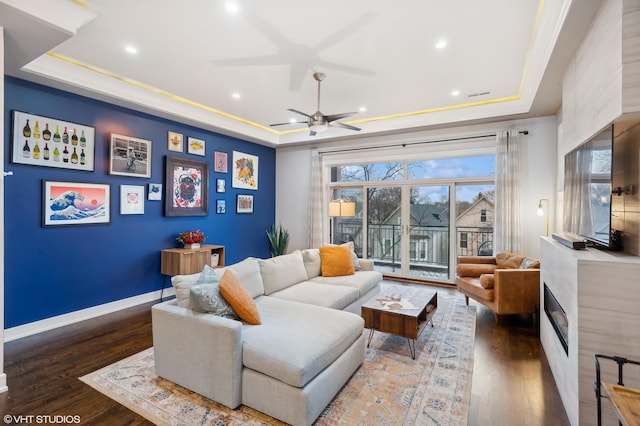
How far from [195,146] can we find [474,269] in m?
4.86

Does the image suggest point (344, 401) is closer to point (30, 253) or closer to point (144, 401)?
point (144, 401)

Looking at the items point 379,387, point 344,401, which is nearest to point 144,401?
point 344,401

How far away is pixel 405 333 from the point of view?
2762 mm

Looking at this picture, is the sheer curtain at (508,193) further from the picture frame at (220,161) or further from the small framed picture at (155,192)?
the small framed picture at (155,192)

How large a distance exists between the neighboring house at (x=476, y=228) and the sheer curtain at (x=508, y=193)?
404 millimetres

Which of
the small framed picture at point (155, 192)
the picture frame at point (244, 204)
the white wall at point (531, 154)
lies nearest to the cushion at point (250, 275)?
the small framed picture at point (155, 192)

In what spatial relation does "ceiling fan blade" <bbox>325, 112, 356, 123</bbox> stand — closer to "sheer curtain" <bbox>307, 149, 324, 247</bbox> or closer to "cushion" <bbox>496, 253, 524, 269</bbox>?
"sheer curtain" <bbox>307, 149, 324, 247</bbox>

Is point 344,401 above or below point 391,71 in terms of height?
below

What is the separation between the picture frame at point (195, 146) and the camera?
513cm

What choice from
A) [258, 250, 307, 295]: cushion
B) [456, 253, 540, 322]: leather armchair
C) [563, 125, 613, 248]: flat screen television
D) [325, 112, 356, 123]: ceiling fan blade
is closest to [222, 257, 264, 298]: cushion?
[258, 250, 307, 295]: cushion

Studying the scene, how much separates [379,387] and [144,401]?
1735 mm

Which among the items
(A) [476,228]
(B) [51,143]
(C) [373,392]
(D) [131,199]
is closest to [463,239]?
(A) [476,228]

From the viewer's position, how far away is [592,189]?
7.29ft

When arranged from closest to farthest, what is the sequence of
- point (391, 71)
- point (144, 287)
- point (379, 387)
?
point (379, 387)
point (391, 71)
point (144, 287)
